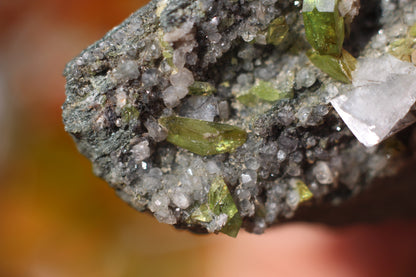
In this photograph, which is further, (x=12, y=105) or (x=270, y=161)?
(x=12, y=105)

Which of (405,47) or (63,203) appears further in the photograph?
(63,203)

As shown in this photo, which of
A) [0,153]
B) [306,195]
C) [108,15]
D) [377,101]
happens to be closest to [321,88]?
[377,101]

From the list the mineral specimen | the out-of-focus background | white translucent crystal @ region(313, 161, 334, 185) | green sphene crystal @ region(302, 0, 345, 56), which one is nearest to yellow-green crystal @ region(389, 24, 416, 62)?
the mineral specimen

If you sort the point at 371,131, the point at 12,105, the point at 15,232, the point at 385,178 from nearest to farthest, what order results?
the point at 371,131
the point at 385,178
the point at 15,232
the point at 12,105

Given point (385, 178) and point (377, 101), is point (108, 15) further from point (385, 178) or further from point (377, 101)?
point (377, 101)

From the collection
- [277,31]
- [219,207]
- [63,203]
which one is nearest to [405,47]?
[277,31]

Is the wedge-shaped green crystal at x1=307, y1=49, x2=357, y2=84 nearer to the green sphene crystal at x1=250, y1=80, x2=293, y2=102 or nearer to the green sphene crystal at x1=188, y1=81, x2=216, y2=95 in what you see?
the green sphene crystal at x1=250, y1=80, x2=293, y2=102

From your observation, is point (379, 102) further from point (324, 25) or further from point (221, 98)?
point (221, 98)
